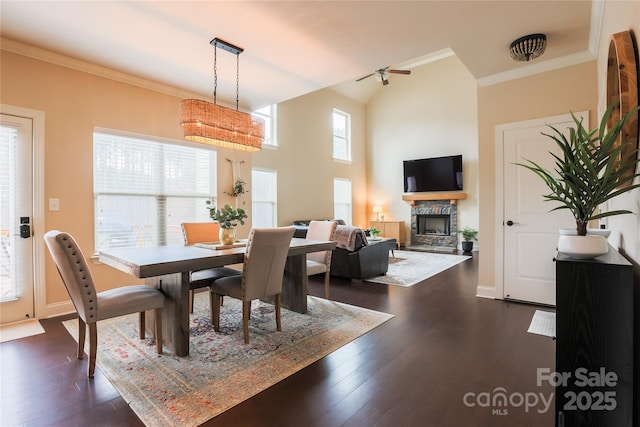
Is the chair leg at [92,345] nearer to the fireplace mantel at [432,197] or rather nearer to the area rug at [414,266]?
the area rug at [414,266]

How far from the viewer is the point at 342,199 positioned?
9086 mm

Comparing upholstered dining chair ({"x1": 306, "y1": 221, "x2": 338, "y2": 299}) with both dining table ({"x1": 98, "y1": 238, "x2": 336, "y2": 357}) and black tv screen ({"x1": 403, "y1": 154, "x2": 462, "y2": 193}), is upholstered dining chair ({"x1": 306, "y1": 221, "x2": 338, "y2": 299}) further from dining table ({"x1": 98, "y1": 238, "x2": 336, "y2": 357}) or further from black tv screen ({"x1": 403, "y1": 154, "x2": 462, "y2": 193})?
black tv screen ({"x1": 403, "y1": 154, "x2": 462, "y2": 193})

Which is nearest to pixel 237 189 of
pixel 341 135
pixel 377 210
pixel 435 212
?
pixel 341 135

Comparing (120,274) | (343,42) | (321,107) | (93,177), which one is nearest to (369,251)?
(343,42)

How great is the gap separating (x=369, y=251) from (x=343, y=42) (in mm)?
2889

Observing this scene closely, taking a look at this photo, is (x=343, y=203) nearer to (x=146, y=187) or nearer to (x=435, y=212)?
(x=435, y=212)

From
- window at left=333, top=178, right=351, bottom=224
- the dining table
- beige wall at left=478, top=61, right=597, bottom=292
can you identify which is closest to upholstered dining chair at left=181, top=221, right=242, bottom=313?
the dining table

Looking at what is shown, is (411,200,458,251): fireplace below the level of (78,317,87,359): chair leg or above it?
above

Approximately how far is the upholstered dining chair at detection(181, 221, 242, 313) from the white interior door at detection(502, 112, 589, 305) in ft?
10.1

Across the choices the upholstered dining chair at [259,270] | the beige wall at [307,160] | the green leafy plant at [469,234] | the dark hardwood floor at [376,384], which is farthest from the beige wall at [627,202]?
the green leafy plant at [469,234]

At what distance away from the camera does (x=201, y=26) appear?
283cm

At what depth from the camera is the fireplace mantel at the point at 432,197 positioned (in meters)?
8.15

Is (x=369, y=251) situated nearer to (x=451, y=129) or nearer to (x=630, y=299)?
(x=630, y=299)

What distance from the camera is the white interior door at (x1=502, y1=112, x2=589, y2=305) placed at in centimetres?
344
